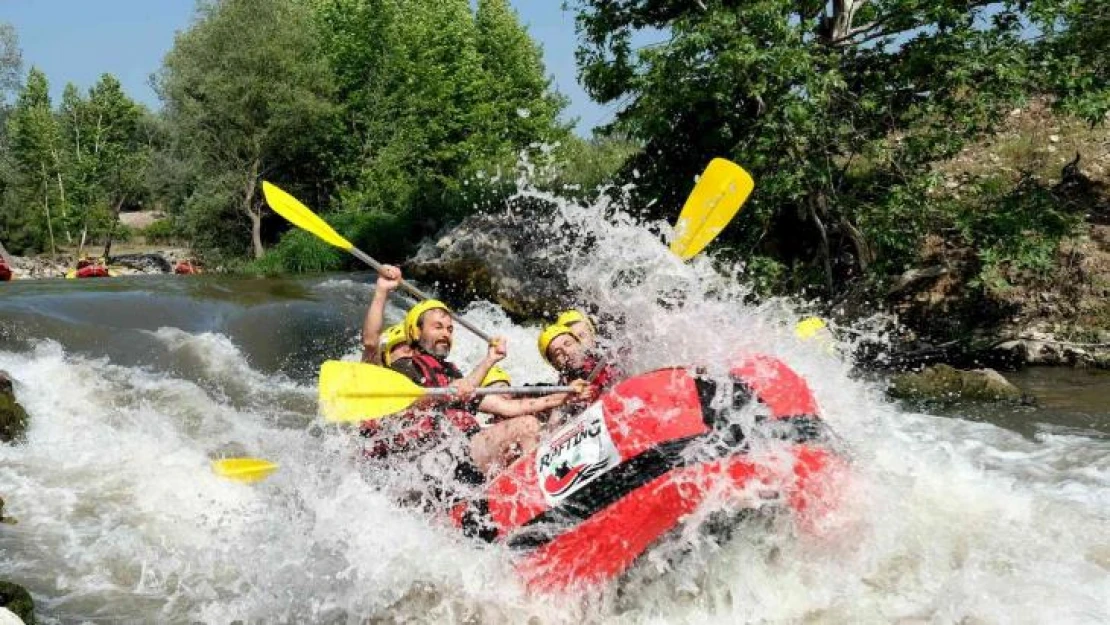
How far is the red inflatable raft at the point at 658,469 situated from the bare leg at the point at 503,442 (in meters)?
0.57

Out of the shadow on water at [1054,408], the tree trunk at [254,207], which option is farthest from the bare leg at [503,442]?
the tree trunk at [254,207]

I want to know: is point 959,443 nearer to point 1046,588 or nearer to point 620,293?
point 1046,588

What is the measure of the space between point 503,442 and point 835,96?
7.54m

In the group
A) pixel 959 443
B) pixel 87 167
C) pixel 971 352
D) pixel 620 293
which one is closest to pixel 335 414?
pixel 620 293

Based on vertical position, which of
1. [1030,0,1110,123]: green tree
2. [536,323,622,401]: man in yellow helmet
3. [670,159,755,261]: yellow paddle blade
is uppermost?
[1030,0,1110,123]: green tree

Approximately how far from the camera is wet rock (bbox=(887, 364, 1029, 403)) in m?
8.29

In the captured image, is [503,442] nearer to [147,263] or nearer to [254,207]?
[254,207]

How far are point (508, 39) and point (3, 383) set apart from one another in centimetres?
Answer: 2715

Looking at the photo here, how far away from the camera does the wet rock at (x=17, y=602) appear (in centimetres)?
375

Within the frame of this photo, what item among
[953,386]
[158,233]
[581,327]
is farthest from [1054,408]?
[158,233]

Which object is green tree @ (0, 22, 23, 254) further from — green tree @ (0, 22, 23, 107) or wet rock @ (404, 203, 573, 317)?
wet rock @ (404, 203, 573, 317)

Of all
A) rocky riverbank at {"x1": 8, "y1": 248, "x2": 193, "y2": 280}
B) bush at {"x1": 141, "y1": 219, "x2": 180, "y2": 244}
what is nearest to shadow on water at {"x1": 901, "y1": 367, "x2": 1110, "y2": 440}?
rocky riverbank at {"x1": 8, "y1": 248, "x2": 193, "y2": 280}

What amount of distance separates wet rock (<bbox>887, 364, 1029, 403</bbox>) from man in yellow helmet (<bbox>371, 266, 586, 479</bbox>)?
516cm

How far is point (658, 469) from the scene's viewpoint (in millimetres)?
3607
